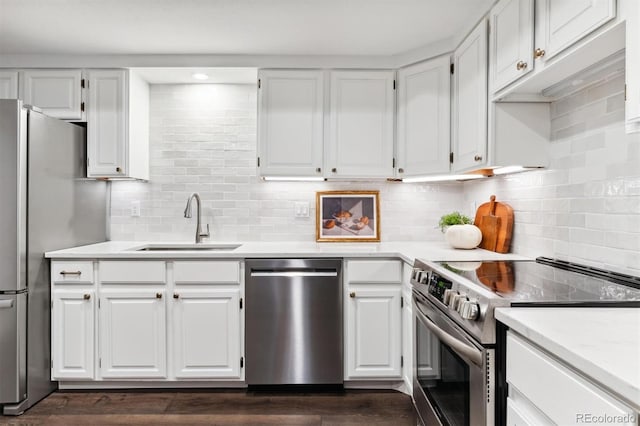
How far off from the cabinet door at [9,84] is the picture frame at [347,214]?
7.38ft

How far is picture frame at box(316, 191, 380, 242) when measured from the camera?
3.16 metres

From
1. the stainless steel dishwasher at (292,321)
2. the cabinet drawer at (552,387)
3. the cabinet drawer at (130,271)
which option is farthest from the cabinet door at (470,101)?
the cabinet drawer at (130,271)

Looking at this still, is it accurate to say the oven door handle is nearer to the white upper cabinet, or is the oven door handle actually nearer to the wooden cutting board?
the wooden cutting board

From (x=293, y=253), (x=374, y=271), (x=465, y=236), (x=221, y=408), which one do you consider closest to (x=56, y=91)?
(x=293, y=253)

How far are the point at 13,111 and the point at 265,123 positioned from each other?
4.75ft

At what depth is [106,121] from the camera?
284 cm

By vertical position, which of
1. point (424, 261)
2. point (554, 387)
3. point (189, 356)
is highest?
point (424, 261)

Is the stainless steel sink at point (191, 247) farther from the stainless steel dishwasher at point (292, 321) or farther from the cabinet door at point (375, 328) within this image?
the cabinet door at point (375, 328)

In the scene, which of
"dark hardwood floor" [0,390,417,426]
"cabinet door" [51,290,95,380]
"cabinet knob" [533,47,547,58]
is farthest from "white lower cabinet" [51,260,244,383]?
"cabinet knob" [533,47,547,58]

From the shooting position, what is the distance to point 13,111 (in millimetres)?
2266

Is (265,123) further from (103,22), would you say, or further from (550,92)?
(550,92)

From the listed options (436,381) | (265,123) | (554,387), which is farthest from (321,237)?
(554,387)

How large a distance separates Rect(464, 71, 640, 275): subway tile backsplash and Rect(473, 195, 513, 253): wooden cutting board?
0.10 meters

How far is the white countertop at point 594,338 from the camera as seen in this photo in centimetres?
71
